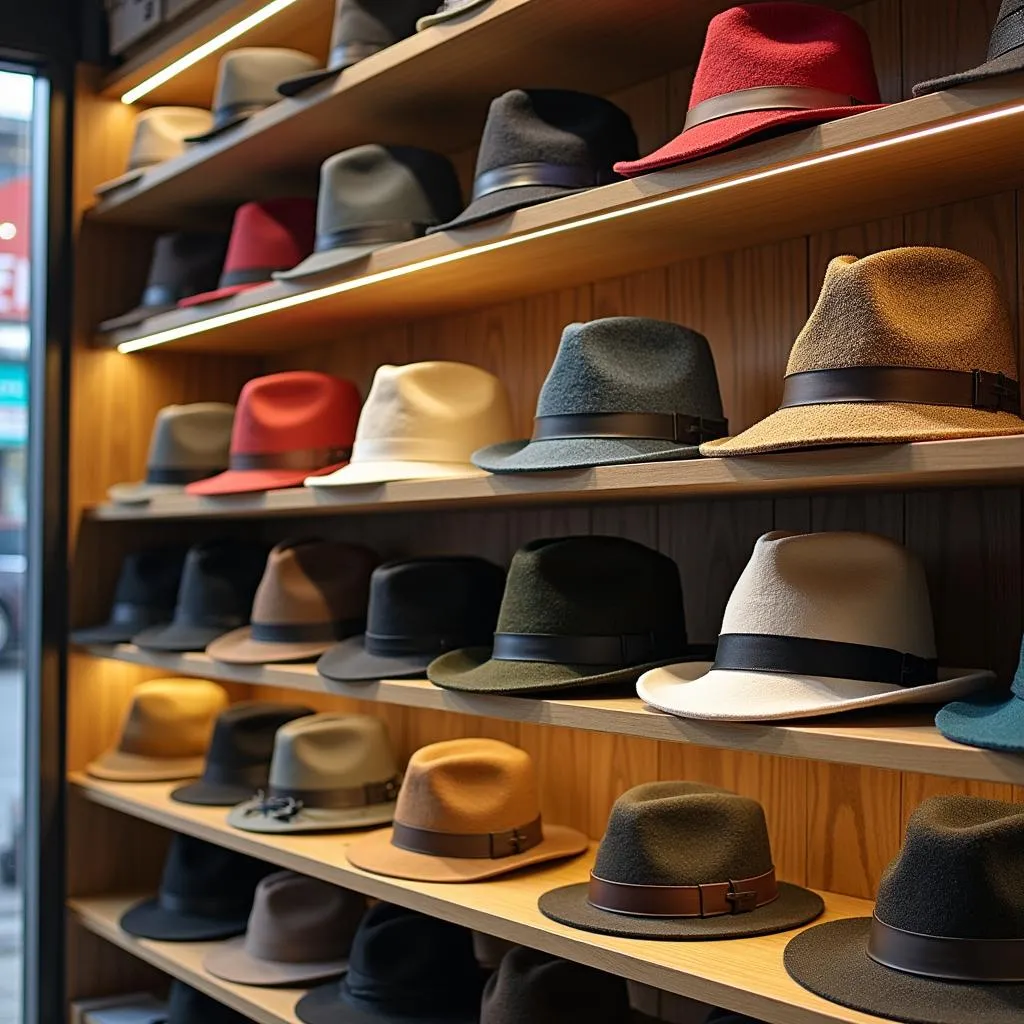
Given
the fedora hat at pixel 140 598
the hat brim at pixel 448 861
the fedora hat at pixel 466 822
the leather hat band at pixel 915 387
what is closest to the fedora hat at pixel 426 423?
the fedora hat at pixel 466 822

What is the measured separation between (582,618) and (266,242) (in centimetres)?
118

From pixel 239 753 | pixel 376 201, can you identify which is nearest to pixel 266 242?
pixel 376 201

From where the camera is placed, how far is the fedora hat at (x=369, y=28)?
237 cm

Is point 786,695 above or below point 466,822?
above

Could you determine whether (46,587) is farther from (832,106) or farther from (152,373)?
(832,106)

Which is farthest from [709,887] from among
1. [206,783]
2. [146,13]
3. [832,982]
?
[146,13]

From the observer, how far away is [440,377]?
7.75 ft

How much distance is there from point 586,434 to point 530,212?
12.8 inches

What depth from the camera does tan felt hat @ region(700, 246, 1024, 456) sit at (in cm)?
153

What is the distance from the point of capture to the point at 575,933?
6.06 ft

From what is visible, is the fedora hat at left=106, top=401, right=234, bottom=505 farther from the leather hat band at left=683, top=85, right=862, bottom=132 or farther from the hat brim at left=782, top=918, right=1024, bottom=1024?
the hat brim at left=782, top=918, right=1024, bottom=1024

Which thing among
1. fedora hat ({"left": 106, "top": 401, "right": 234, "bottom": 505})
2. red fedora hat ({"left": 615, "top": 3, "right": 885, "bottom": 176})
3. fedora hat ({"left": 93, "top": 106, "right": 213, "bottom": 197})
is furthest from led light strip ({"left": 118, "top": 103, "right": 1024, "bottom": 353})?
fedora hat ({"left": 93, "top": 106, "right": 213, "bottom": 197})

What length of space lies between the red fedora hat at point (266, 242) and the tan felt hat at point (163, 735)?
89cm

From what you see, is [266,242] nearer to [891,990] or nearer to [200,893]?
[200,893]
